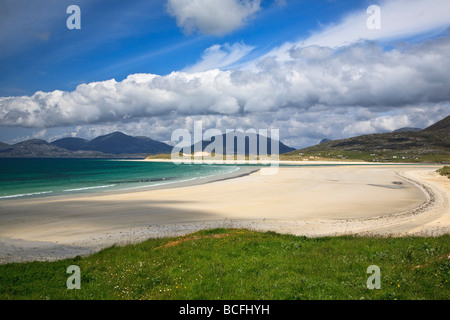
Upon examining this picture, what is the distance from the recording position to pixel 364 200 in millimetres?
36812

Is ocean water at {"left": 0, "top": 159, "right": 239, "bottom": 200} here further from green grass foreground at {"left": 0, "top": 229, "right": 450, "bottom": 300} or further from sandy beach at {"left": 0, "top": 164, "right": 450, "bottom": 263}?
green grass foreground at {"left": 0, "top": 229, "right": 450, "bottom": 300}

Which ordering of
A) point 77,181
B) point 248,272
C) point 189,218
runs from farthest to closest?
point 77,181 < point 189,218 < point 248,272

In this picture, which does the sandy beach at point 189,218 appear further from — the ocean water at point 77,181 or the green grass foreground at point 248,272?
the ocean water at point 77,181

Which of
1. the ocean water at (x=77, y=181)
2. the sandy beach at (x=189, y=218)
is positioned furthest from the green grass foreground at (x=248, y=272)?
the ocean water at (x=77, y=181)

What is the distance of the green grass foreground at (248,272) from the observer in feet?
28.7

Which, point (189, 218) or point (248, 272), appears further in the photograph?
point (189, 218)

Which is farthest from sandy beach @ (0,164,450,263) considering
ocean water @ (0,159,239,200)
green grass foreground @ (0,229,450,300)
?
ocean water @ (0,159,239,200)

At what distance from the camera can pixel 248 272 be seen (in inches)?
412

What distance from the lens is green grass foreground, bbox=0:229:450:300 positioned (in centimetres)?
874

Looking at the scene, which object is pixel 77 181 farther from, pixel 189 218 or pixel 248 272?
pixel 248 272

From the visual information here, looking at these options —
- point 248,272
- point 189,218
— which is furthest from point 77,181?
point 248,272
